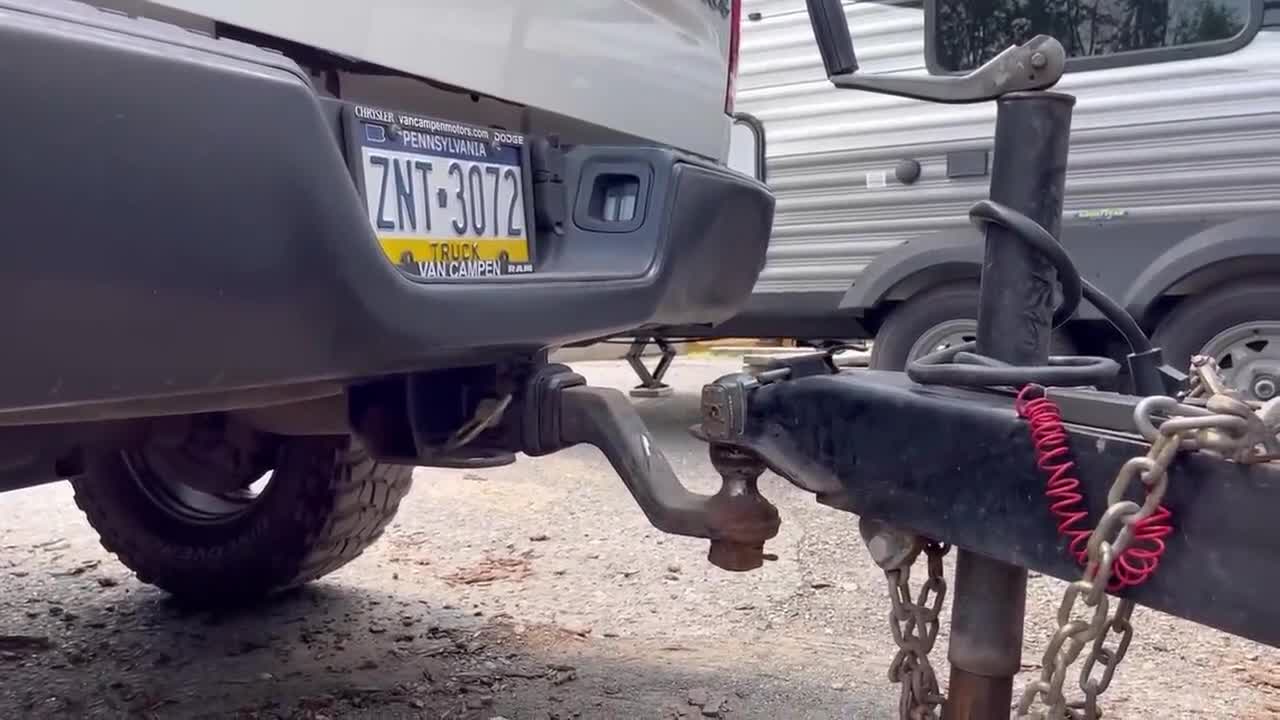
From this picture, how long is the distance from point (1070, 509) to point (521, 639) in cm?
176

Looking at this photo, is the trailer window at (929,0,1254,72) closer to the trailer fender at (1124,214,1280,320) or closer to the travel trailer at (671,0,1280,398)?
the travel trailer at (671,0,1280,398)

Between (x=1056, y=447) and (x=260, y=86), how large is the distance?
852mm

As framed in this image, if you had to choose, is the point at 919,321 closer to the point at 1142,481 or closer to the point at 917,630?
the point at 917,630

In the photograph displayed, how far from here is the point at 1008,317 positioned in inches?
50.1

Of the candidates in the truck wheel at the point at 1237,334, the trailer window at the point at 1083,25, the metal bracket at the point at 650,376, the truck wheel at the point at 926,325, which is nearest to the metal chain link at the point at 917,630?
the truck wheel at the point at 1237,334

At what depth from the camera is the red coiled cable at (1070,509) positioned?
38.3 inches

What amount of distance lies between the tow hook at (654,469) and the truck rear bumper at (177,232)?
0.98ft

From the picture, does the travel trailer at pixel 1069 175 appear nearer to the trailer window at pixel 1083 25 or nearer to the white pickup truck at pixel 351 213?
the trailer window at pixel 1083 25

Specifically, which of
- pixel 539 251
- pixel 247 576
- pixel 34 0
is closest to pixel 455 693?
pixel 247 576

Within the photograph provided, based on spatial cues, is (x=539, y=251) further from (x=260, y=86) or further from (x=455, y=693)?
(x=455, y=693)

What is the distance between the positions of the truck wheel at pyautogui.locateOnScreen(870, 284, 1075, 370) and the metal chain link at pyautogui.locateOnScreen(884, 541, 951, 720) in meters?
2.97

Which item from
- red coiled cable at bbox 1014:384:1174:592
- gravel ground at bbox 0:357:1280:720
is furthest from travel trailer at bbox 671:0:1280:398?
red coiled cable at bbox 1014:384:1174:592

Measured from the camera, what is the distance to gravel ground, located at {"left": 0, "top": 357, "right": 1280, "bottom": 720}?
2.23 meters

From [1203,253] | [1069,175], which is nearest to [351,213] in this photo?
[1203,253]
